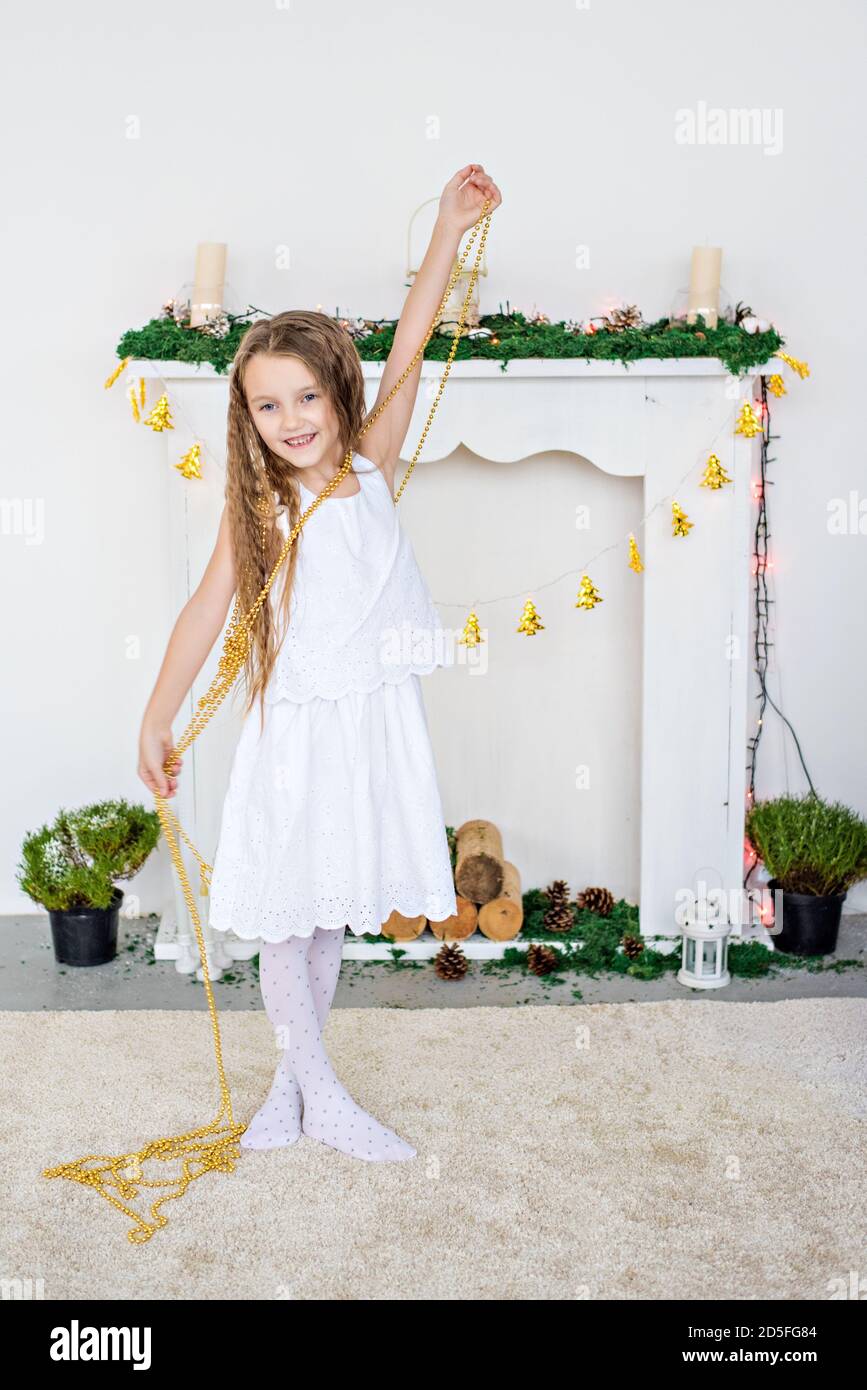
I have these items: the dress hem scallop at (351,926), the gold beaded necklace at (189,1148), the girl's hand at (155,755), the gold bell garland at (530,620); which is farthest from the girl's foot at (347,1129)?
the gold bell garland at (530,620)

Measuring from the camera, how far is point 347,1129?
2.34m

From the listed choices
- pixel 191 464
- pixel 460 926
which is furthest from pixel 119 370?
pixel 460 926

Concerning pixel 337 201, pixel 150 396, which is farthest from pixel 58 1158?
pixel 337 201

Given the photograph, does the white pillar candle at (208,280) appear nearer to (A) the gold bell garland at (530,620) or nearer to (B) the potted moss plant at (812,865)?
(A) the gold bell garland at (530,620)

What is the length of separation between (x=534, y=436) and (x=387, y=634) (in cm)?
109

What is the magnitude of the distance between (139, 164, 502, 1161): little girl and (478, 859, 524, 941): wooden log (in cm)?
104

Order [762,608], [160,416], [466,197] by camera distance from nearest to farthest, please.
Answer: [466,197], [160,416], [762,608]

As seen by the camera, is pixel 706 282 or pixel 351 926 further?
pixel 706 282

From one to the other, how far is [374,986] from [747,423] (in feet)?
5.13

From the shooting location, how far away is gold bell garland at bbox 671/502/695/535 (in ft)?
10.4

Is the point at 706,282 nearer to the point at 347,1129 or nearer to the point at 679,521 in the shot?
the point at 679,521

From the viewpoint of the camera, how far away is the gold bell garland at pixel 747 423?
3.11 m
